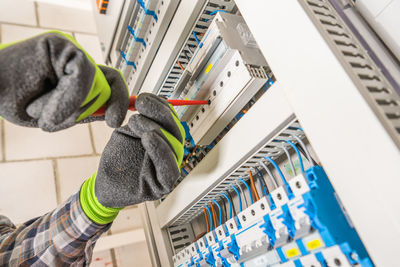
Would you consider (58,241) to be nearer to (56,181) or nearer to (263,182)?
(263,182)

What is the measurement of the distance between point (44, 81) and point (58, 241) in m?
0.65

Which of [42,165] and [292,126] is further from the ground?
[42,165]

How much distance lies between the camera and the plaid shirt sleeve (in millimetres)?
Answer: 956

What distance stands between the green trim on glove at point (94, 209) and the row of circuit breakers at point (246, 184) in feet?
1.13

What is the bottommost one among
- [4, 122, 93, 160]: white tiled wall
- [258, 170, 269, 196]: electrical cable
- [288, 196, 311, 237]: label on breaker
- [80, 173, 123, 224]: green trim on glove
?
[288, 196, 311, 237]: label on breaker

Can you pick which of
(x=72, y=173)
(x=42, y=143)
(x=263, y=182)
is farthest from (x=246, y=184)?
(x=42, y=143)

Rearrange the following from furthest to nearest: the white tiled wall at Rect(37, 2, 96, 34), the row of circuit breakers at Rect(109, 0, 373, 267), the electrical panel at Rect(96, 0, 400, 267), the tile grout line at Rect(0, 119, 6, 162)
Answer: the white tiled wall at Rect(37, 2, 96, 34), the tile grout line at Rect(0, 119, 6, 162), the row of circuit breakers at Rect(109, 0, 373, 267), the electrical panel at Rect(96, 0, 400, 267)

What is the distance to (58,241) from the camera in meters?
0.96

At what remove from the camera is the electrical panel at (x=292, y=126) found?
50cm

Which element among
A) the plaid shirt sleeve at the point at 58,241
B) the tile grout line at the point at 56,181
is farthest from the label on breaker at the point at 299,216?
the tile grout line at the point at 56,181

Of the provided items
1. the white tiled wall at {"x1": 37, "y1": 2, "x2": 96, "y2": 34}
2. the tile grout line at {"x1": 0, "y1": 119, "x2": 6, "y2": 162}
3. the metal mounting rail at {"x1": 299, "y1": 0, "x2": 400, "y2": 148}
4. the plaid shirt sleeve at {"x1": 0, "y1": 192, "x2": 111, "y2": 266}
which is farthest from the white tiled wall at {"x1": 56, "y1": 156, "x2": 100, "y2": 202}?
the metal mounting rail at {"x1": 299, "y1": 0, "x2": 400, "y2": 148}

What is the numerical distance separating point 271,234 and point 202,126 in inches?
16.4

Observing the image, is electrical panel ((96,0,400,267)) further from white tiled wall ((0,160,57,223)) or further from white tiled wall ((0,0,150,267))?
white tiled wall ((0,160,57,223))

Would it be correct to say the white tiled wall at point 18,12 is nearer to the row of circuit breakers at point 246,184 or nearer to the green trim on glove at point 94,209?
the row of circuit breakers at point 246,184
